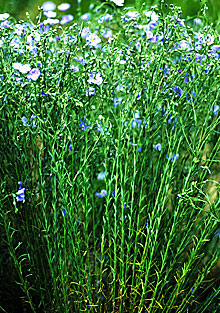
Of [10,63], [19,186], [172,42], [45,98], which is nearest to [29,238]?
[19,186]

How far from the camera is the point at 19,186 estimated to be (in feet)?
6.29

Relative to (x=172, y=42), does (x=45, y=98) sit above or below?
below

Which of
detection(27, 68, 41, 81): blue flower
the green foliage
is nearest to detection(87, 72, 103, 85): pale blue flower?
the green foliage

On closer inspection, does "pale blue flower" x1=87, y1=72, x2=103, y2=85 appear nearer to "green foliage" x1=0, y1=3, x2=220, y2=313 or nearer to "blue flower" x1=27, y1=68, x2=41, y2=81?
"green foliage" x1=0, y1=3, x2=220, y2=313

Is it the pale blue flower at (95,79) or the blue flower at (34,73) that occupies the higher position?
the blue flower at (34,73)

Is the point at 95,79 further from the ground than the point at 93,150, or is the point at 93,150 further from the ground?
the point at 95,79

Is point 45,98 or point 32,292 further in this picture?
point 32,292

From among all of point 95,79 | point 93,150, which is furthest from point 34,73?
point 93,150

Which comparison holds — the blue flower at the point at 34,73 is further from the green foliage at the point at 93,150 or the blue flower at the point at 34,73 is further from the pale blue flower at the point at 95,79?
the pale blue flower at the point at 95,79

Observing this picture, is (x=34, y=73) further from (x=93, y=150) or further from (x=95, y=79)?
(x=93, y=150)

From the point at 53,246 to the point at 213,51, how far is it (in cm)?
119

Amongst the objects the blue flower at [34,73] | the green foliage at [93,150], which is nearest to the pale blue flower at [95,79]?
the green foliage at [93,150]

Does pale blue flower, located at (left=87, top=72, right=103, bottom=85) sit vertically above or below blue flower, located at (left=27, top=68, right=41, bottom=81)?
below

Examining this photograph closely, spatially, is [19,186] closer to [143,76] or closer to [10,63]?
[10,63]
